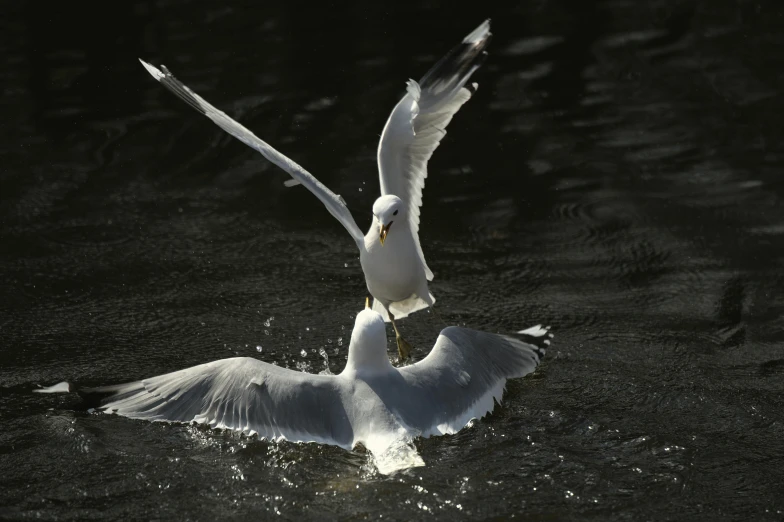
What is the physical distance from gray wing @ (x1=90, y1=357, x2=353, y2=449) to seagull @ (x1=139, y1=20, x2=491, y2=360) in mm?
1258

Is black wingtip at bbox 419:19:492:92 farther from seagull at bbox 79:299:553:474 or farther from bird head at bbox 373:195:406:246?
seagull at bbox 79:299:553:474

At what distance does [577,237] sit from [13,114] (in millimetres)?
5481

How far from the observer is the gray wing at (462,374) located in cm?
511


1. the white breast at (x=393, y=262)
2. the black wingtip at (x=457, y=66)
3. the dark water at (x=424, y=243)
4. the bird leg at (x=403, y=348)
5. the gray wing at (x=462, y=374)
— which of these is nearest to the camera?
the dark water at (x=424, y=243)

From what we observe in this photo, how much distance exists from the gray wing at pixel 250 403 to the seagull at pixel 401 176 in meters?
1.26

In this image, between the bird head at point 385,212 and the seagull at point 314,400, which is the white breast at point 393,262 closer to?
the bird head at point 385,212

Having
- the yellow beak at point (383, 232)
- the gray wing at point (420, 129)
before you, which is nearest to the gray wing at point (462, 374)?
the yellow beak at point (383, 232)

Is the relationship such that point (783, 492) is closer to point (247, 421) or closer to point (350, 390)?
point (350, 390)

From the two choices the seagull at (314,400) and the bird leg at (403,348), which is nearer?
the seagull at (314,400)

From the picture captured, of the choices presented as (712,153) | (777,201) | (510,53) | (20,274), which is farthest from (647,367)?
(510,53)

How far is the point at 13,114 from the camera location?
9.74m

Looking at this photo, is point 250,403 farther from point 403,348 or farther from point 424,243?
point 424,243

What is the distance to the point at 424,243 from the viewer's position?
7570 millimetres

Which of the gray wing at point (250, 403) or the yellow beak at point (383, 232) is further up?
the yellow beak at point (383, 232)
